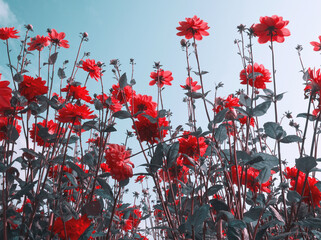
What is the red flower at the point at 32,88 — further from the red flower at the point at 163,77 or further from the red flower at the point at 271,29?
the red flower at the point at 271,29

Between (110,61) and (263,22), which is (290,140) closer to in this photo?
(263,22)

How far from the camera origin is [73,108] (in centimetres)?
147

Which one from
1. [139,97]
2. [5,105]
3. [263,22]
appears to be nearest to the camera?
[5,105]

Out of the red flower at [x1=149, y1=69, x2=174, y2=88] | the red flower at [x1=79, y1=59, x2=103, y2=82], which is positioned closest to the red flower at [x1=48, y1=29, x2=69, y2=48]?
the red flower at [x1=79, y1=59, x2=103, y2=82]

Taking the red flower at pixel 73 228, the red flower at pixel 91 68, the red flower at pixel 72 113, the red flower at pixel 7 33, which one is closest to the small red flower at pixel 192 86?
the red flower at pixel 91 68

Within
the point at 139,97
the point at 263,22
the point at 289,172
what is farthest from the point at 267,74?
the point at 139,97

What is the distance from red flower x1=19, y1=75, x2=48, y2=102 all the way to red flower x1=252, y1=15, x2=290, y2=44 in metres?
1.73

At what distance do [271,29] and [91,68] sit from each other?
65.0 inches

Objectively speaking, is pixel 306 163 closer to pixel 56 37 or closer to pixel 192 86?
pixel 192 86

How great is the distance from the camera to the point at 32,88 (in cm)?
152

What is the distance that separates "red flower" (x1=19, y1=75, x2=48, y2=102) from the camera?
4.95 feet

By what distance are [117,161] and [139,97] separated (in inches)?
28.6

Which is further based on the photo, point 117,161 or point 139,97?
point 139,97

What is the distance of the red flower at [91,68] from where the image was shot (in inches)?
87.9
